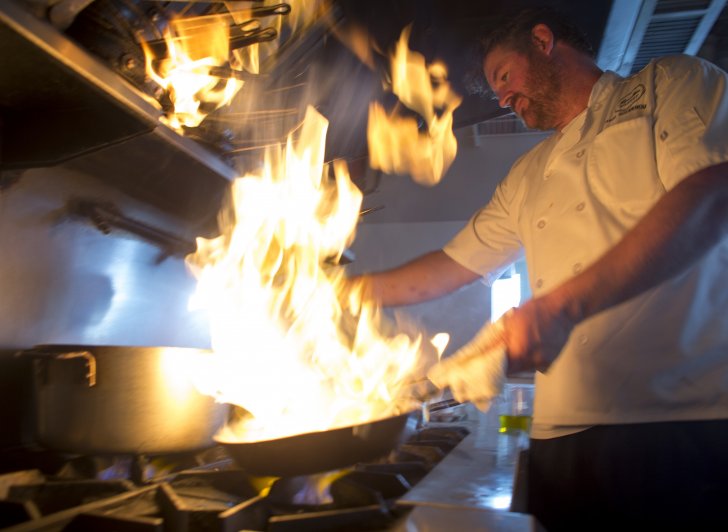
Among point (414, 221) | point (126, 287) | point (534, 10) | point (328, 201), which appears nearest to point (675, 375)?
point (534, 10)

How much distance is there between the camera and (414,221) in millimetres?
3689

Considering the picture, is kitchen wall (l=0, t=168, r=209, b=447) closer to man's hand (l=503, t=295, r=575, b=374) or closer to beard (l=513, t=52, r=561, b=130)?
man's hand (l=503, t=295, r=575, b=374)

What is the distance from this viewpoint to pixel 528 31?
4.64 ft

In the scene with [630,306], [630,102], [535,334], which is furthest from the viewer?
[630,102]

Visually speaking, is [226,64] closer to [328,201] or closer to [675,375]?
[328,201]

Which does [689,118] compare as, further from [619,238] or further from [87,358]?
[87,358]

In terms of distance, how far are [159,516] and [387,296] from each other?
93 centimetres

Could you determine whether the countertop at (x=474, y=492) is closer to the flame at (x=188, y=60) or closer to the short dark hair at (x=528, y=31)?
the flame at (x=188, y=60)

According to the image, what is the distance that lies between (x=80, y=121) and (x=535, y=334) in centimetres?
91

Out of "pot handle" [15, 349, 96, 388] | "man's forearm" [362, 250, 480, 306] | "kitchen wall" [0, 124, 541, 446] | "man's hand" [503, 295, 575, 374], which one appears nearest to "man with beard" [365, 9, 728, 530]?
Answer: "man's hand" [503, 295, 575, 374]

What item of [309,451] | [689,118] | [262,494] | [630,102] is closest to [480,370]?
[309,451]

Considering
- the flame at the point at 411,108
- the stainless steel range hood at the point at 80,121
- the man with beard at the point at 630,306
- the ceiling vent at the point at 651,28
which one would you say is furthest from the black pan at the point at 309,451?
the ceiling vent at the point at 651,28

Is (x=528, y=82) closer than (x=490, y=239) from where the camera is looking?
Yes

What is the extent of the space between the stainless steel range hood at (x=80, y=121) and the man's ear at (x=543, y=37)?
2.89ft
